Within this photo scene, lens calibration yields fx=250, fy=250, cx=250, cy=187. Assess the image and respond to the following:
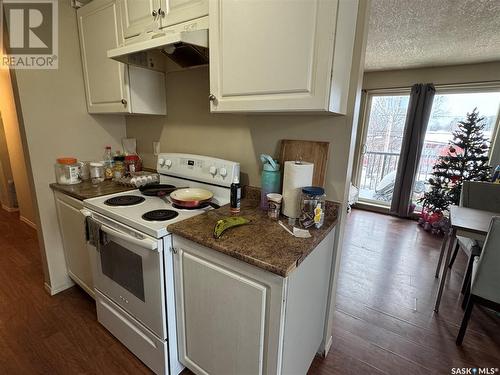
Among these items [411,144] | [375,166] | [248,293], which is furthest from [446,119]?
[248,293]

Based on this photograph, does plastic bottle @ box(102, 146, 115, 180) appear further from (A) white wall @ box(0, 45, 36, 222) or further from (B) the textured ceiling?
(B) the textured ceiling

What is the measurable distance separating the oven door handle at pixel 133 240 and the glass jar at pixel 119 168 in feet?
2.70

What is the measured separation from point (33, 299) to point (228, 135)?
6.70 ft

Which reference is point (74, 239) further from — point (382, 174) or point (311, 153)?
point (382, 174)

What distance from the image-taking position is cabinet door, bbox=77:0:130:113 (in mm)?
1681

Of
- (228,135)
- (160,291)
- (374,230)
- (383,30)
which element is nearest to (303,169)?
(228,135)

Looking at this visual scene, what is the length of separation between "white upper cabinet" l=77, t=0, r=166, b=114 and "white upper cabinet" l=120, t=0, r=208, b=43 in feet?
0.35

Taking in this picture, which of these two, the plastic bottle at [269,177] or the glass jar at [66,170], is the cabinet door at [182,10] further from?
the glass jar at [66,170]

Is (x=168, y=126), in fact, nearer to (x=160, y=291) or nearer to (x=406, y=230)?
(x=160, y=291)

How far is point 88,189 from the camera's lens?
1792 millimetres

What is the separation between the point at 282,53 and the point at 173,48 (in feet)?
2.39

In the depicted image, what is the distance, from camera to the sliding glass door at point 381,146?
4316mm

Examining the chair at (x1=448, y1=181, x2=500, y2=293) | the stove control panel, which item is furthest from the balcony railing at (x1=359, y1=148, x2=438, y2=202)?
the stove control panel

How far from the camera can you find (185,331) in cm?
129
